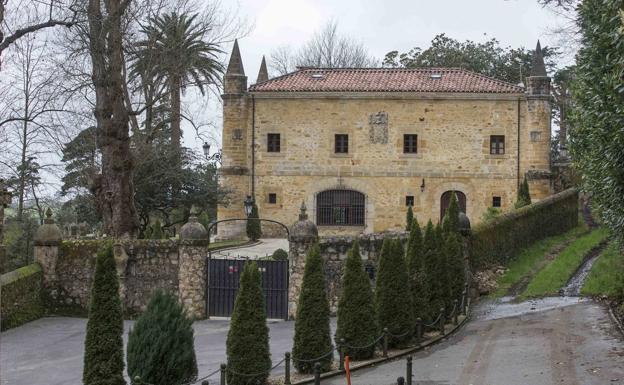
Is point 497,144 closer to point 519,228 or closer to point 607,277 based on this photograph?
point 519,228

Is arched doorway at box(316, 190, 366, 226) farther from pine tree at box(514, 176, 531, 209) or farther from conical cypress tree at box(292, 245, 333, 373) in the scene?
conical cypress tree at box(292, 245, 333, 373)

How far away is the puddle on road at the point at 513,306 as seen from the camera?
20391mm

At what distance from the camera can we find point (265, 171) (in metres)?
38.9

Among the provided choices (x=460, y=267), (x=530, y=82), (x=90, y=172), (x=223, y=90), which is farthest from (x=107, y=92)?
(x=530, y=82)

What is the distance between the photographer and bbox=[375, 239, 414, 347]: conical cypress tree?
17.2m

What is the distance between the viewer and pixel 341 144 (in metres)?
38.8

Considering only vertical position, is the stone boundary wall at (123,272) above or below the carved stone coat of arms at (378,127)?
below

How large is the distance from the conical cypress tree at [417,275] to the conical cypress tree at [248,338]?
15.0 ft

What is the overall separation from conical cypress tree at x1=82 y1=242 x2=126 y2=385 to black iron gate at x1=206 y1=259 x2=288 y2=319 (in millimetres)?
8593

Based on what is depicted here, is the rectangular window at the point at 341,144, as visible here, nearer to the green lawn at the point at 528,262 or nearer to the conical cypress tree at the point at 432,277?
the green lawn at the point at 528,262

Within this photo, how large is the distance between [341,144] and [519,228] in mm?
11647

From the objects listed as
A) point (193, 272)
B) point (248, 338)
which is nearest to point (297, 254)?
point (193, 272)

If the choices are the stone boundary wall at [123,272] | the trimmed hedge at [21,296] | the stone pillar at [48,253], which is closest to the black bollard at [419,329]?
the stone boundary wall at [123,272]

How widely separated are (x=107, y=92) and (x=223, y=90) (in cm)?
1648
